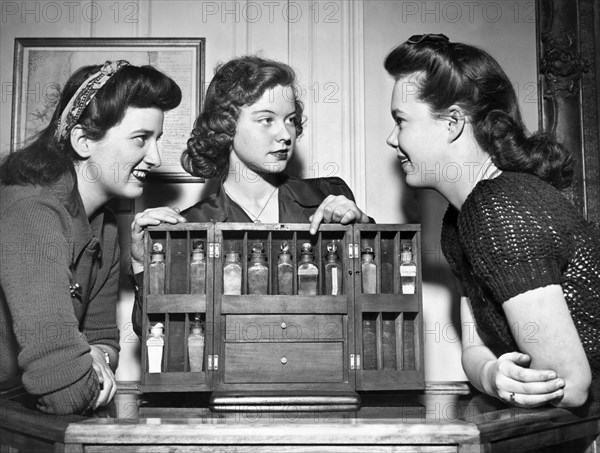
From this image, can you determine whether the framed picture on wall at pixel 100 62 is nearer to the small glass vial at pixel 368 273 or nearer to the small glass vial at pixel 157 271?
the small glass vial at pixel 157 271

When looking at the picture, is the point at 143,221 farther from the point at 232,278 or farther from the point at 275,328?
the point at 275,328

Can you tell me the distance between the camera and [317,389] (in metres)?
1.50

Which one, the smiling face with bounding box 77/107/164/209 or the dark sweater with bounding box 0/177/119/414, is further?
the smiling face with bounding box 77/107/164/209

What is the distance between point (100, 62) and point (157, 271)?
35.7 inches

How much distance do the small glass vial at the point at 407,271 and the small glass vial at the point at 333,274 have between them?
0.14 meters

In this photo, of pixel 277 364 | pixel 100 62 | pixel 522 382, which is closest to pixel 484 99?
pixel 522 382

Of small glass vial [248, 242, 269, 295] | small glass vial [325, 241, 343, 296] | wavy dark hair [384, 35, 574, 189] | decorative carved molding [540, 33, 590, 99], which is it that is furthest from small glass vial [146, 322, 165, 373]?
decorative carved molding [540, 33, 590, 99]

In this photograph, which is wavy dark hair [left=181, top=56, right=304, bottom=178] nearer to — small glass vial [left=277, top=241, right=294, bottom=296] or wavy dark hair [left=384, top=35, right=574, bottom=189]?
wavy dark hair [left=384, top=35, right=574, bottom=189]

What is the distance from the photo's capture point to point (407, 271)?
158 centimetres

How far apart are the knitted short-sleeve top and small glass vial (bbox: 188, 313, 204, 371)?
593mm

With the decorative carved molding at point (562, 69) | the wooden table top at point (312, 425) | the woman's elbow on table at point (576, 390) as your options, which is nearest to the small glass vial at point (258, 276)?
the wooden table top at point (312, 425)

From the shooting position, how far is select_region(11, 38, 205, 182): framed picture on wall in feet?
7.07

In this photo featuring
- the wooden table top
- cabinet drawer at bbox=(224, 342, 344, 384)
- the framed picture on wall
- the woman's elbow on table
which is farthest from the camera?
the framed picture on wall

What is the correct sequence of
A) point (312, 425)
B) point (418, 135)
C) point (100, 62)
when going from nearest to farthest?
point (312, 425), point (418, 135), point (100, 62)
